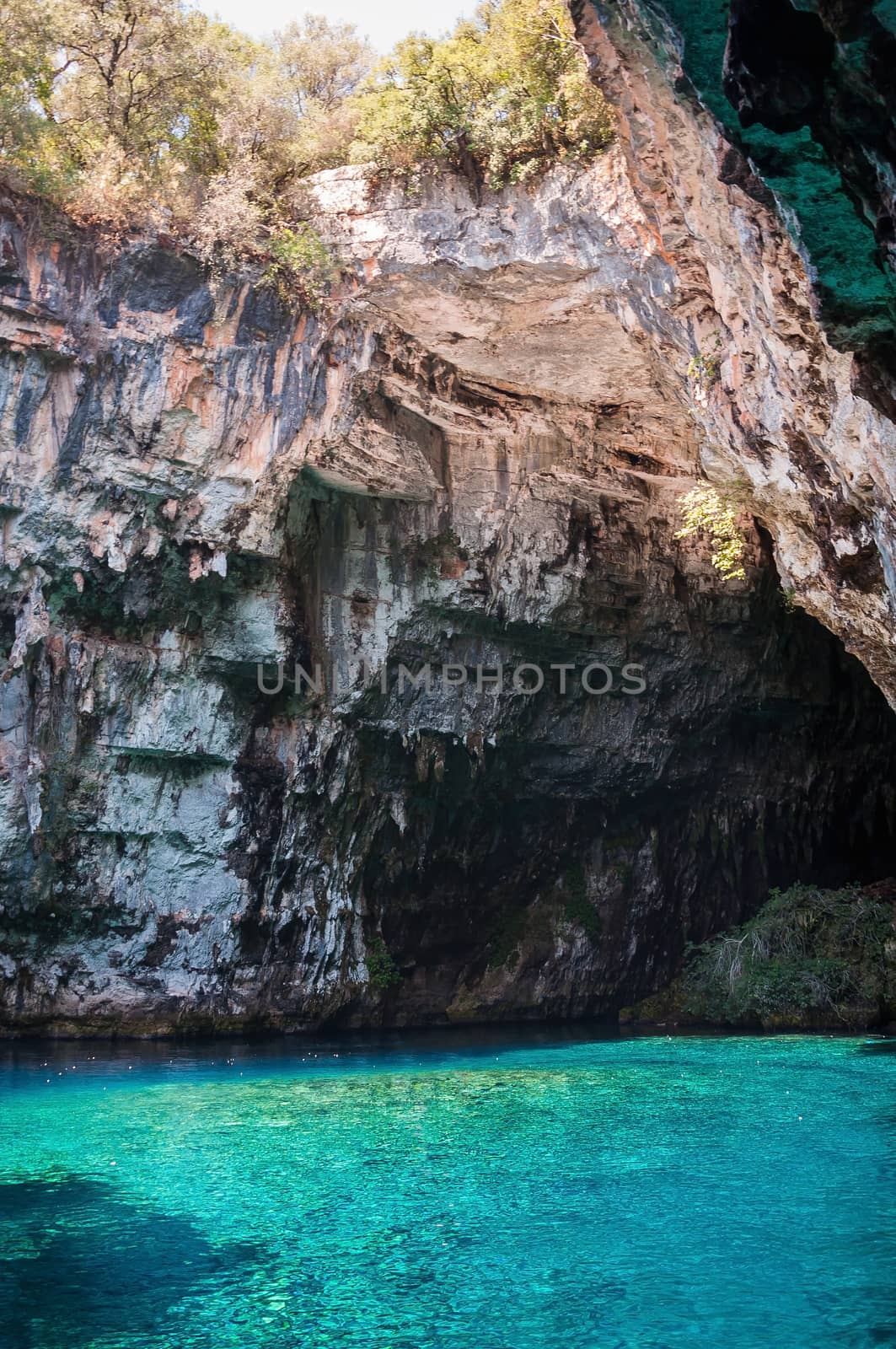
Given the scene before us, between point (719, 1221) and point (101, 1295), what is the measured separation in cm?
317

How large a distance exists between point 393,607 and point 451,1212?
1047 cm

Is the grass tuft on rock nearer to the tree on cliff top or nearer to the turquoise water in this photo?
the turquoise water

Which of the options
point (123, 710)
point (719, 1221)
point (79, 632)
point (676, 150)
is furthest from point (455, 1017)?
point (676, 150)

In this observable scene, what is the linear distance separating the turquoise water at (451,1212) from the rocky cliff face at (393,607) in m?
4.44

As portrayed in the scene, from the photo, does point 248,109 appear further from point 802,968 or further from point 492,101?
point 802,968

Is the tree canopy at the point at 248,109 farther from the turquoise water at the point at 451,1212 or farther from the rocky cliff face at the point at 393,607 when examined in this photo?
the turquoise water at the point at 451,1212

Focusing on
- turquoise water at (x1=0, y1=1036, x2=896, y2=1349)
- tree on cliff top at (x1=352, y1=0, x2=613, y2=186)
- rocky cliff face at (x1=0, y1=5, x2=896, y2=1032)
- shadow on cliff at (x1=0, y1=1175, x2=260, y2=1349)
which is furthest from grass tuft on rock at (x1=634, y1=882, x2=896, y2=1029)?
shadow on cliff at (x1=0, y1=1175, x2=260, y2=1349)

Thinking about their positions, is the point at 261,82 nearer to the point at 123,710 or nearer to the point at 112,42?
the point at 112,42

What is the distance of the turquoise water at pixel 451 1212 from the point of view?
14.7 feet

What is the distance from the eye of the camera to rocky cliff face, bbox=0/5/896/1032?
38.9 feet

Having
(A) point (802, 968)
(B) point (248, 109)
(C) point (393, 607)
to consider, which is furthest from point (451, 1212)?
(B) point (248, 109)

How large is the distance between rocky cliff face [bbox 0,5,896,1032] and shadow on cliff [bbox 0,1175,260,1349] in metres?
7.41

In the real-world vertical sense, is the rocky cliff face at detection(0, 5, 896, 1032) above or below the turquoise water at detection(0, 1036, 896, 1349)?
above

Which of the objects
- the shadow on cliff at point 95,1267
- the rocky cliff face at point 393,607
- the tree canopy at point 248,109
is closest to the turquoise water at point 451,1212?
the shadow on cliff at point 95,1267
